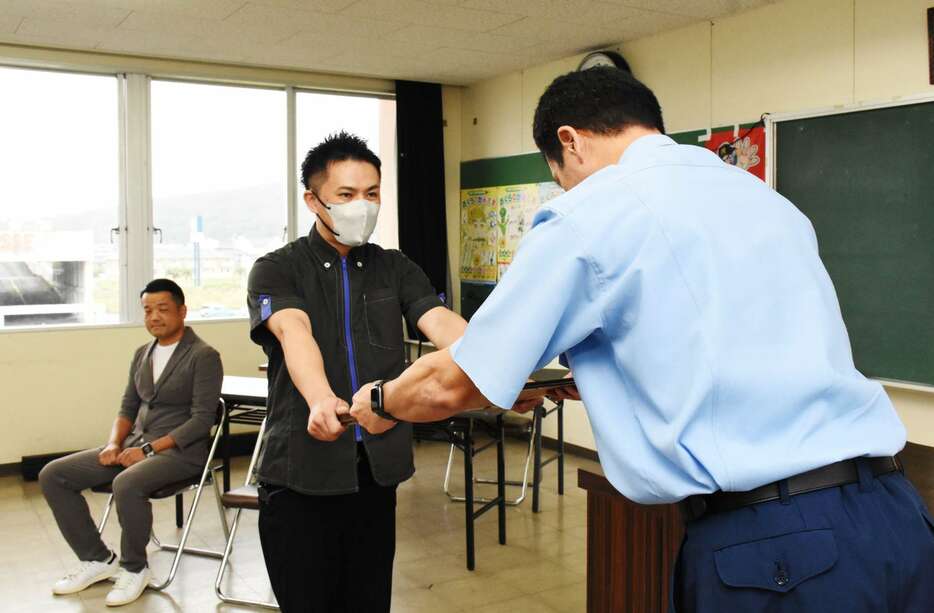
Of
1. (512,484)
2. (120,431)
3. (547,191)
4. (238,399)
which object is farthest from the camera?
(547,191)

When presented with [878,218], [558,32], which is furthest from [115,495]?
[878,218]

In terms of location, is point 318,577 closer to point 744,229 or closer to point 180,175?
point 744,229

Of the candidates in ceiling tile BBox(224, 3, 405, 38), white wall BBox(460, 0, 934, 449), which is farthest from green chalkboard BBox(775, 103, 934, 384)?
ceiling tile BBox(224, 3, 405, 38)

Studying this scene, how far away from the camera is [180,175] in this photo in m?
6.25

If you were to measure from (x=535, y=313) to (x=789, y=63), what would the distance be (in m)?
3.91

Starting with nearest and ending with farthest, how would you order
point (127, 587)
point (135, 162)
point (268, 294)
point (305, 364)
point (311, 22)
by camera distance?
1. point (305, 364)
2. point (268, 294)
3. point (127, 587)
4. point (311, 22)
5. point (135, 162)

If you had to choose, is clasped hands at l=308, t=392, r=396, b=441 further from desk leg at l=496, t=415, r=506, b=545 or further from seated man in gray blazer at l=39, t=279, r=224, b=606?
desk leg at l=496, t=415, r=506, b=545

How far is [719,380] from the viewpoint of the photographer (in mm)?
1185

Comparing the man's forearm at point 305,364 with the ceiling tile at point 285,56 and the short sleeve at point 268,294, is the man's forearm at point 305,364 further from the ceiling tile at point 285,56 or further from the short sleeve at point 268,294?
the ceiling tile at point 285,56

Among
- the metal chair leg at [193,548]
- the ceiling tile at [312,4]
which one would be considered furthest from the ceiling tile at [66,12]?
the metal chair leg at [193,548]

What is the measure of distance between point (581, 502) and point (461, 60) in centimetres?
306

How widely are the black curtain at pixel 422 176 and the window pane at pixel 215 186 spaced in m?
0.91

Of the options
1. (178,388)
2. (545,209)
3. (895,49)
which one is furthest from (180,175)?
(545,209)

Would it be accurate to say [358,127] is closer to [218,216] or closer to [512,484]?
[218,216]
